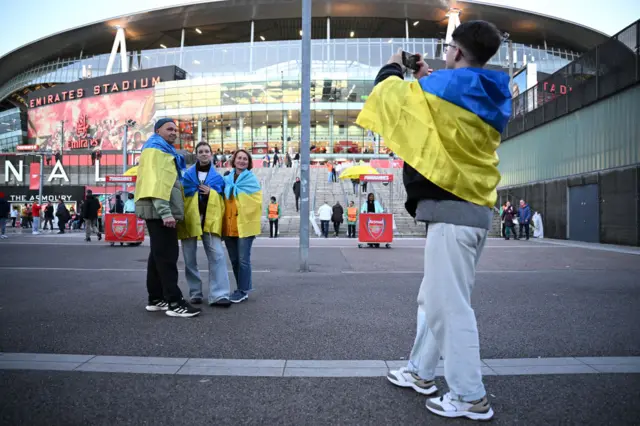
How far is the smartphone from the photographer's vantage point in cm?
236

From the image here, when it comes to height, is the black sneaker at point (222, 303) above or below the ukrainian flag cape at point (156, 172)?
below

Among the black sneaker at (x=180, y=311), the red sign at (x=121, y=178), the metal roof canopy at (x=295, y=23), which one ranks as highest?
the metal roof canopy at (x=295, y=23)

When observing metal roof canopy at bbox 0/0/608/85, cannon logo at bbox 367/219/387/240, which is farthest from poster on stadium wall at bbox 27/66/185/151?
cannon logo at bbox 367/219/387/240

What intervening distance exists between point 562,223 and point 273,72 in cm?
4054

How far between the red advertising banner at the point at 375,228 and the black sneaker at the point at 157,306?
32.6 feet

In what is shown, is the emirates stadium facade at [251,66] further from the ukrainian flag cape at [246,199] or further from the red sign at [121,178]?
the ukrainian flag cape at [246,199]

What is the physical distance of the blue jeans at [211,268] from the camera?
194 inches

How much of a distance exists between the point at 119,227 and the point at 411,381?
14.0 metres

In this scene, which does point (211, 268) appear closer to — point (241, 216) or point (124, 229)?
point (241, 216)

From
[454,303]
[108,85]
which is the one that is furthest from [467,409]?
[108,85]

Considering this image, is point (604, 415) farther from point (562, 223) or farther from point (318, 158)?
point (318, 158)

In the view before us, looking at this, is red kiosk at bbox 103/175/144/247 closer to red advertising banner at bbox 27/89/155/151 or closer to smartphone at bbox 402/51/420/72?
smartphone at bbox 402/51/420/72

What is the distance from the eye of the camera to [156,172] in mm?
4262

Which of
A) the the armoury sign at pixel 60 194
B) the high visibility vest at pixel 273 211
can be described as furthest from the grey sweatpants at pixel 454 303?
the the armoury sign at pixel 60 194
